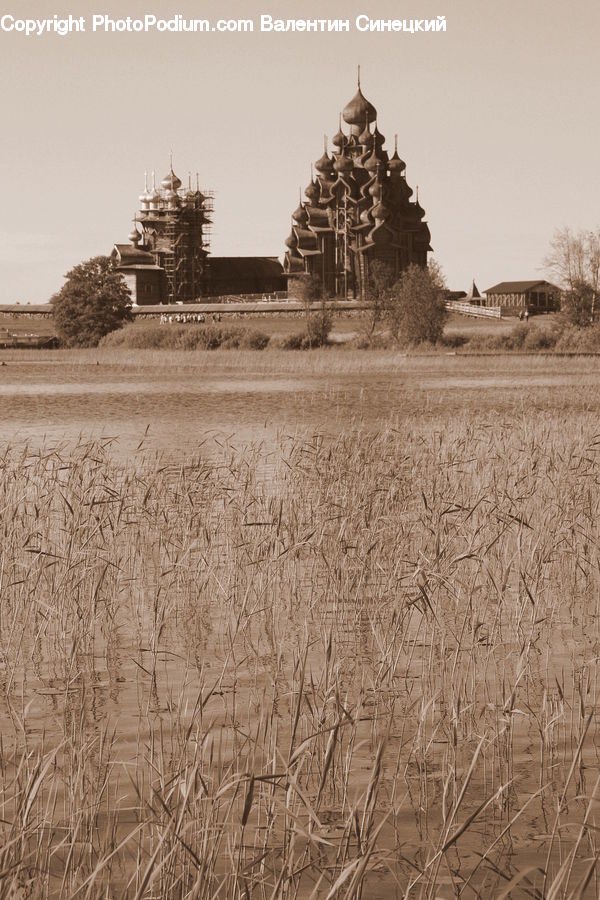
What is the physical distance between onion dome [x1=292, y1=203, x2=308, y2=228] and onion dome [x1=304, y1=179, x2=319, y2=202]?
5.25 feet

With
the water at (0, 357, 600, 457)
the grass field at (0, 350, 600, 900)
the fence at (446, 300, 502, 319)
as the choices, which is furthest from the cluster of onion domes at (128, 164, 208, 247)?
the grass field at (0, 350, 600, 900)

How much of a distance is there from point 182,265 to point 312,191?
13317 mm

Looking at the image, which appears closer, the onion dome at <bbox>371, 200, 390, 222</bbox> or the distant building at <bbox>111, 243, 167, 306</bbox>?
the onion dome at <bbox>371, 200, 390, 222</bbox>

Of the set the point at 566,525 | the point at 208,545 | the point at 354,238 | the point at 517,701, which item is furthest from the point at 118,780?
the point at 354,238

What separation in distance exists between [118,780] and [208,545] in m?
3.34

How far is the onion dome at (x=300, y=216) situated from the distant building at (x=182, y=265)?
4.83 metres

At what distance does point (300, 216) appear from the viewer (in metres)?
106

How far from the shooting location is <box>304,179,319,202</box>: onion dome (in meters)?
109

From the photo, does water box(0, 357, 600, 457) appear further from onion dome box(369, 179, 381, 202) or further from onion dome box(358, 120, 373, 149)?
onion dome box(358, 120, 373, 149)

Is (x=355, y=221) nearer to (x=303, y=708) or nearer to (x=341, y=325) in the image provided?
(x=341, y=325)

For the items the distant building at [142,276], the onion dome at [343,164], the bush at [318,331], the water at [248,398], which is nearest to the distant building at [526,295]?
the onion dome at [343,164]

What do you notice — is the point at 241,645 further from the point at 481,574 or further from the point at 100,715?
the point at 481,574

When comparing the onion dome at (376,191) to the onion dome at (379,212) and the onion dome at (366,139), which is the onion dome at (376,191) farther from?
the onion dome at (366,139)

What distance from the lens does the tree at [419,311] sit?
5800cm
